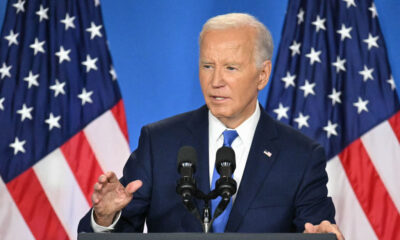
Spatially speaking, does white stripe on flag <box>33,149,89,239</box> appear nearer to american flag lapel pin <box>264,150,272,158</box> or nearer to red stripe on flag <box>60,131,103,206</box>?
red stripe on flag <box>60,131,103,206</box>

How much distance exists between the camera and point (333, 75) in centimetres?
418

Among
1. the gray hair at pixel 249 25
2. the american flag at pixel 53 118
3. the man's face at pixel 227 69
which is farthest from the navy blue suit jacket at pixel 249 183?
the american flag at pixel 53 118

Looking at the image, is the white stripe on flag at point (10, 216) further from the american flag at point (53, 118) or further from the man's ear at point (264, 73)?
the man's ear at point (264, 73)

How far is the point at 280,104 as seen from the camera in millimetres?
4230

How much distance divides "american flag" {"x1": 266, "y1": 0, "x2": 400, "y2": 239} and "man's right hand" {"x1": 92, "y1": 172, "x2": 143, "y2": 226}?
7.55ft

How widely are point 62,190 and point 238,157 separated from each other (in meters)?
2.07

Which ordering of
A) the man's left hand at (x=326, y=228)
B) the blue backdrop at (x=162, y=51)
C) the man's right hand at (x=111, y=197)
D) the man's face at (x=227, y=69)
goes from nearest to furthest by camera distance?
1. the man's left hand at (x=326, y=228)
2. the man's right hand at (x=111, y=197)
3. the man's face at (x=227, y=69)
4. the blue backdrop at (x=162, y=51)

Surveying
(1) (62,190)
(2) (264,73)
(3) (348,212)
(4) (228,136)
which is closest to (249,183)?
(4) (228,136)

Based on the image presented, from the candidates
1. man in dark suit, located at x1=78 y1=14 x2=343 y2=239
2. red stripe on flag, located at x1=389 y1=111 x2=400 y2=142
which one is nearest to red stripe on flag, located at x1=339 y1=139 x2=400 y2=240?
red stripe on flag, located at x1=389 y1=111 x2=400 y2=142

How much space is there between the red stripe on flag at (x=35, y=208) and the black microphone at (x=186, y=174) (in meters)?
2.60

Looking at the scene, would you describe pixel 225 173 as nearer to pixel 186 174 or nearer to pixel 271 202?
pixel 186 174

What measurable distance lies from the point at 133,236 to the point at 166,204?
2.52 ft

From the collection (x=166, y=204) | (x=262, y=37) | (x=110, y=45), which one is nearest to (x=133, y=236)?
(x=166, y=204)

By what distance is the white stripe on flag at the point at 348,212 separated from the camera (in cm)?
411
